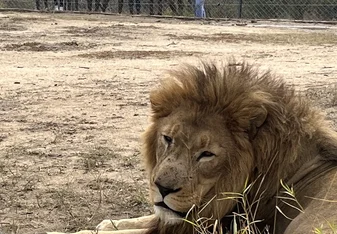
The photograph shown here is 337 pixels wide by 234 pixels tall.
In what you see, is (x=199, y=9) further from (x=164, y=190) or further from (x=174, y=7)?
(x=164, y=190)

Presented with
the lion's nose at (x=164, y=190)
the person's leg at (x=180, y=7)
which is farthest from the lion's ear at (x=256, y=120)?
the person's leg at (x=180, y=7)

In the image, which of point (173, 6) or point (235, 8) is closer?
point (173, 6)

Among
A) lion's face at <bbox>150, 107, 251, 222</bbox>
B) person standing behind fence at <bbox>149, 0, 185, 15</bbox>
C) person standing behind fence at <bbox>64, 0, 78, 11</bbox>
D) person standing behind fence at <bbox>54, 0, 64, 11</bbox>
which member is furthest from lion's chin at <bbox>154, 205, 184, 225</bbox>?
person standing behind fence at <bbox>64, 0, 78, 11</bbox>

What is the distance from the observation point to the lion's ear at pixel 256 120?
322cm

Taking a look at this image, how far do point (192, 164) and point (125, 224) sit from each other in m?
0.75

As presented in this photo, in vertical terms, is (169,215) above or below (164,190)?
below

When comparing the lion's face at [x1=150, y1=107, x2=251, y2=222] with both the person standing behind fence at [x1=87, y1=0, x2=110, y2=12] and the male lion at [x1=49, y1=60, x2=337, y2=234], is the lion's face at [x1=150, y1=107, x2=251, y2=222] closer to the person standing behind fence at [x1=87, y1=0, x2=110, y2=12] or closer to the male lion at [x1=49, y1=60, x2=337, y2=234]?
the male lion at [x1=49, y1=60, x2=337, y2=234]

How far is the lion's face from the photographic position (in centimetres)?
304

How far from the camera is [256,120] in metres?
3.24

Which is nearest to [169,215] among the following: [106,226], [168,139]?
[168,139]

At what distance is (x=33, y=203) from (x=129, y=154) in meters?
1.08

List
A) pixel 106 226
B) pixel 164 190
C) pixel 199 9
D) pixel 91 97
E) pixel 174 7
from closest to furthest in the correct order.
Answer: pixel 164 190 → pixel 106 226 → pixel 91 97 → pixel 199 9 → pixel 174 7

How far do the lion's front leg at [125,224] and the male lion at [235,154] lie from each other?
274 millimetres

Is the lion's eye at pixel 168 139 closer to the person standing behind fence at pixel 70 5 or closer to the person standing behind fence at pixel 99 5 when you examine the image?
the person standing behind fence at pixel 99 5
